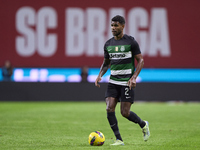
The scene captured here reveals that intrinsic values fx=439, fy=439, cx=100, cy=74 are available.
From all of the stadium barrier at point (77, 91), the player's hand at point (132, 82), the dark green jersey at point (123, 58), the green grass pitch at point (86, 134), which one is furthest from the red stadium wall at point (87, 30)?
the player's hand at point (132, 82)

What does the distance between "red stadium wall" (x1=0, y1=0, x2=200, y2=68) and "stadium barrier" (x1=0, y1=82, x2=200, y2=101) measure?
181cm

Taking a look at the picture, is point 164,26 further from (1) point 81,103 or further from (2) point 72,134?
(2) point 72,134

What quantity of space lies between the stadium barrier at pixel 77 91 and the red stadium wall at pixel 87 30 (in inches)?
71.1

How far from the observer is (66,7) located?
78.3 feet

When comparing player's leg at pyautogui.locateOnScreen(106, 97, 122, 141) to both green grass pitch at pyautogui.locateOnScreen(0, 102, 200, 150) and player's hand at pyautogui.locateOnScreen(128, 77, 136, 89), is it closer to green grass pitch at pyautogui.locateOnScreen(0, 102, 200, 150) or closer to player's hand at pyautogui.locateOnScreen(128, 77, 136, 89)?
green grass pitch at pyautogui.locateOnScreen(0, 102, 200, 150)

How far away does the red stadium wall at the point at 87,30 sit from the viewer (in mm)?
23781

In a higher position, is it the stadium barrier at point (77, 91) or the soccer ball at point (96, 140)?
the soccer ball at point (96, 140)

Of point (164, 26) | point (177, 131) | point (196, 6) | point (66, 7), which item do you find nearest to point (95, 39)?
point (66, 7)

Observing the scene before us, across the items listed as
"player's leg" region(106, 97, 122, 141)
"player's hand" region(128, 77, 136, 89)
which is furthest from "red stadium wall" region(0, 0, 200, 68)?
"player's hand" region(128, 77, 136, 89)

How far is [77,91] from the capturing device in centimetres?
2250

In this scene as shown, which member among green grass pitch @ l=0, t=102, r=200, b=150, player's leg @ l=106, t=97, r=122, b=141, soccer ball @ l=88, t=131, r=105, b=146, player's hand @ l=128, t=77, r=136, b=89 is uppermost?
player's hand @ l=128, t=77, r=136, b=89

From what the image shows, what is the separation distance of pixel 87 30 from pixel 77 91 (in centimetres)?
355

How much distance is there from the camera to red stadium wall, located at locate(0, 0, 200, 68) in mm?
23781

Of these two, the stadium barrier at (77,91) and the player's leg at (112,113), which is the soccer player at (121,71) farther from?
the stadium barrier at (77,91)
